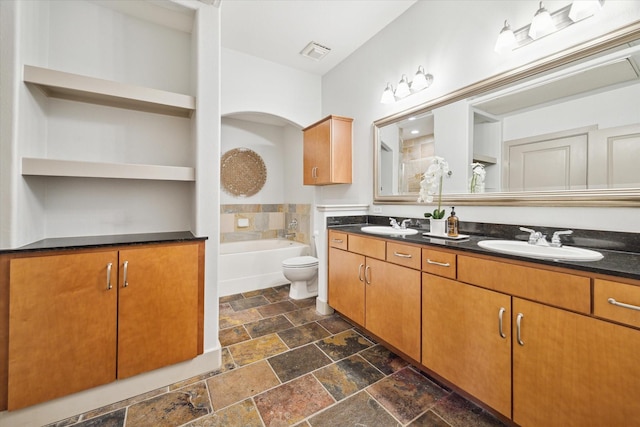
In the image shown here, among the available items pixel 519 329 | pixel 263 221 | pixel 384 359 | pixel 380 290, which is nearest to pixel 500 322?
pixel 519 329

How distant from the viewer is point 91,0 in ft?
5.98

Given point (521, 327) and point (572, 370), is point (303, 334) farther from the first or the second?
point (572, 370)

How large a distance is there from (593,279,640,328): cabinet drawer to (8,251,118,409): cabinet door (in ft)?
7.79

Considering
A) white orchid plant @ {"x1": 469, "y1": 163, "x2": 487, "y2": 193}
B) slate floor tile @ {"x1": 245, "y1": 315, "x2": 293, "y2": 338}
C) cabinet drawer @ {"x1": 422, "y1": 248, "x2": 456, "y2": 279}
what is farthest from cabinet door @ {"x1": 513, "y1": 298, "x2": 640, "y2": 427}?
slate floor tile @ {"x1": 245, "y1": 315, "x2": 293, "y2": 338}

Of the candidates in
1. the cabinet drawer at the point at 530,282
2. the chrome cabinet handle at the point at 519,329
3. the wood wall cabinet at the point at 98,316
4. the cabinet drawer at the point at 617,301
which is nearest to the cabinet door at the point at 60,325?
the wood wall cabinet at the point at 98,316

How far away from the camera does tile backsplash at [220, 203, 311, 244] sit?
4.31m

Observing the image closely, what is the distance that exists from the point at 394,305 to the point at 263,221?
3.24 meters

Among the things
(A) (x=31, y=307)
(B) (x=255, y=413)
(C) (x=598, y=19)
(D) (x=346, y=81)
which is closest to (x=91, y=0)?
(A) (x=31, y=307)

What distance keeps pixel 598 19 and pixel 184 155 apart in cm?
284

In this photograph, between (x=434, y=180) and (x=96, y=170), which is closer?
(x=96, y=170)

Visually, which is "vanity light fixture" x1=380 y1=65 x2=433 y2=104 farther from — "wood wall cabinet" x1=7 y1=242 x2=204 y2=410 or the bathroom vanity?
"wood wall cabinet" x1=7 y1=242 x2=204 y2=410

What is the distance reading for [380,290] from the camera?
2.03 meters

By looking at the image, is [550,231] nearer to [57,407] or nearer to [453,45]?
[453,45]

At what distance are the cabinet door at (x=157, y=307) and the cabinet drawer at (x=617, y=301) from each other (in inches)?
82.3
